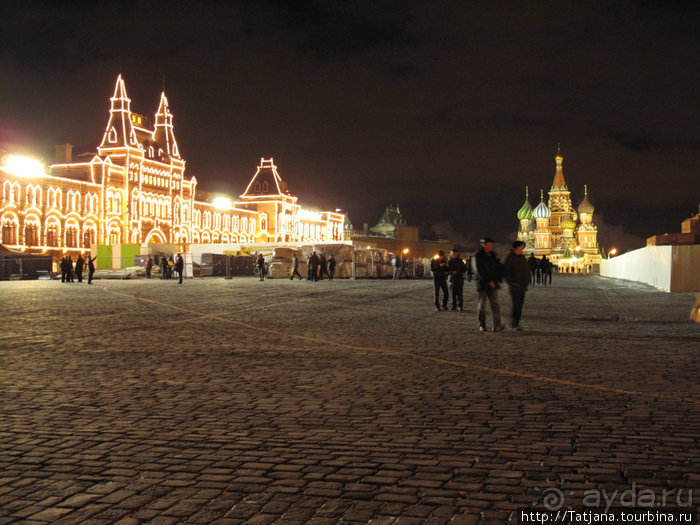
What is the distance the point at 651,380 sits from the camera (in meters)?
7.29

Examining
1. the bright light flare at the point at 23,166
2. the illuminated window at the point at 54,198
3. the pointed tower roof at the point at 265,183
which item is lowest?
the illuminated window at the point at 54,198

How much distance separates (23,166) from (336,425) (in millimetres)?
63926

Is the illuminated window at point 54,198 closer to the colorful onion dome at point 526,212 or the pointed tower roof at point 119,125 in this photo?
the pointed tower roof at point 119,125

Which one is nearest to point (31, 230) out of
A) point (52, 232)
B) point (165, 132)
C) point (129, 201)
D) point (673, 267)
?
point (52, 232)

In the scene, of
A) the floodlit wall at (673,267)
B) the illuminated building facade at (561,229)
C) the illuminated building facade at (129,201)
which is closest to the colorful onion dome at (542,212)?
the illuminated building facade at (561,229)

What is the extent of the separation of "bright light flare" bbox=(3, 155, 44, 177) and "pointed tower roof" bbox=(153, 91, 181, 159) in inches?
1075

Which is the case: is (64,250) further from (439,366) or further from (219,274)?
(439,366)

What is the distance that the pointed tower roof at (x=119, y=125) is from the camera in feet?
259

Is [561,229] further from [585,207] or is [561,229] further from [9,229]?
[9,229]

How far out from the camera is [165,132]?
301 ft

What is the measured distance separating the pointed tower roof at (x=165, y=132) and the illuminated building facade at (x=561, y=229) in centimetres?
9292

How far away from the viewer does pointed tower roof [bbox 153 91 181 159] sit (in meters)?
90.9

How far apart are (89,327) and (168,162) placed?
75.5 m

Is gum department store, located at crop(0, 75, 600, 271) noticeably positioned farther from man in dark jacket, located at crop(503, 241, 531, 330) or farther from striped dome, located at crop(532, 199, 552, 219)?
striped dome, located at crop(532, 199, 552, 219)
